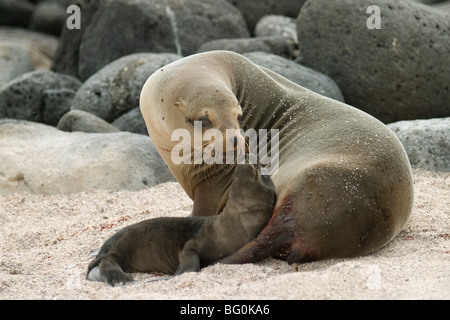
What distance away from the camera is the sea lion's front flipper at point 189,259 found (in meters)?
4.30

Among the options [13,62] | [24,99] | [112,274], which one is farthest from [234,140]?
[13,62]

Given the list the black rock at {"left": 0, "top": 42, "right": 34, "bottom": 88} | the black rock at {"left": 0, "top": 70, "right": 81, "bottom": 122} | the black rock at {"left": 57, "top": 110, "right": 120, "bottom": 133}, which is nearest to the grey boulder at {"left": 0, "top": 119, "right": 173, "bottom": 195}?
the black rock at {"left": 57, "top": 110, "right": 120, "bottom": 133}

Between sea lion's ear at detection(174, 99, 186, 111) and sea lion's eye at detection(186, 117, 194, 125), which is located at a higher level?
sea lion's ear at detection(174, 99, 186, 111)

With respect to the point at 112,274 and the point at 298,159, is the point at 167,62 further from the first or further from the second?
the point at 112,274

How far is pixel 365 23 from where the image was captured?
965cm

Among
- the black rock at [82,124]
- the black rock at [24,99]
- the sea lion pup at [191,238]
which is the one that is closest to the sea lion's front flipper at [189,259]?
the sea lion pup at [191,238]

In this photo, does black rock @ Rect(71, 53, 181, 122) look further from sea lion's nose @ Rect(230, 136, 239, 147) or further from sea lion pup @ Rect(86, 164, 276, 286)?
sea lion's nose @ Rect(230, 136, 239, 147)

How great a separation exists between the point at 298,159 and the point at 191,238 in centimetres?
92

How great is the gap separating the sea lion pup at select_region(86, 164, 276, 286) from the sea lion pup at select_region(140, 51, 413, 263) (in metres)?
0.10

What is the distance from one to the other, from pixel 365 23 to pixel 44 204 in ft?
15.8

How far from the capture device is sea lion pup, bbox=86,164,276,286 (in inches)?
171

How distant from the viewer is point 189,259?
14.4 feet

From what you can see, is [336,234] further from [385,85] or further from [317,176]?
[385,85]
